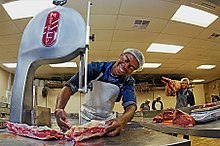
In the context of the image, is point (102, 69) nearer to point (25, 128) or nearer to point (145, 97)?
point (25, 128)

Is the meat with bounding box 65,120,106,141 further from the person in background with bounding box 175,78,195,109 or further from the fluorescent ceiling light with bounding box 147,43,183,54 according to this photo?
the person in background with bounding box 175,78,195,109

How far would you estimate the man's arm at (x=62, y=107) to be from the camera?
646 mm

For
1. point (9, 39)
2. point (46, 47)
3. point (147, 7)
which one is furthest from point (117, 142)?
point (9, 39)

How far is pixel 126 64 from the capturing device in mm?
924

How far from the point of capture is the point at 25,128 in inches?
20.8

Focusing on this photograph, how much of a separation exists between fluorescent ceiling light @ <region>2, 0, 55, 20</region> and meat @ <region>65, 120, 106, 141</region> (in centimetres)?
161

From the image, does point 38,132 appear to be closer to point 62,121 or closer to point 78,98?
point 62,121

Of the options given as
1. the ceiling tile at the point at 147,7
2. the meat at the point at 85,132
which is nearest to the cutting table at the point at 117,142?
the meat at the point at 85,132

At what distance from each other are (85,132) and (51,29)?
0.33 metres

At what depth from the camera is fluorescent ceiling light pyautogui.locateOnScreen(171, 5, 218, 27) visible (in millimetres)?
1467

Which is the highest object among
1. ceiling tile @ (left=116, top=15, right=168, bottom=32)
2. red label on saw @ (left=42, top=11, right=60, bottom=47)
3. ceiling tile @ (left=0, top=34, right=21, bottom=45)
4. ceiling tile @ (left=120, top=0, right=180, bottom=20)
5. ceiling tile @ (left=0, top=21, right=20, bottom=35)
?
ceiling tile @ (left=0, top=21, right=20, bottom=35)

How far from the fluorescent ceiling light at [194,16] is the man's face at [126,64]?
81 centimetres

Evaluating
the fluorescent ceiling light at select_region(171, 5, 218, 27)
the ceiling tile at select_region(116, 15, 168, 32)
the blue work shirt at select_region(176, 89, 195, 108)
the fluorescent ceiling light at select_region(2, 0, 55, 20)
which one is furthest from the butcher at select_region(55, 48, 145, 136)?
the blue work shirt at select_region(176, 89, 195, 108)

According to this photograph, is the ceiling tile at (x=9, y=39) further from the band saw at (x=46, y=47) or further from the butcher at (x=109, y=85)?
the band saw at (x=46, y=47)
